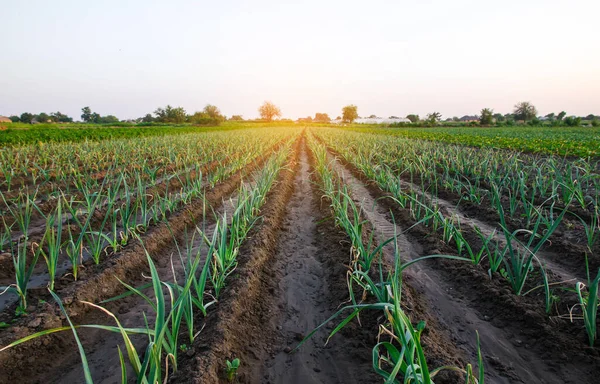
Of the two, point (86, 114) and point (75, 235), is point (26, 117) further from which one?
point (75, 235)

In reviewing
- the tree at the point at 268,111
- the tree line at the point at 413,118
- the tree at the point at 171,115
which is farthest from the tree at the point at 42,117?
the tree at the point at 268,111

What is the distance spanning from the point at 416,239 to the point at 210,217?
3108 mm

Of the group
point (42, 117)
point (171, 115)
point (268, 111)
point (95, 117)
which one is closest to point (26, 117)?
point (42, 117)

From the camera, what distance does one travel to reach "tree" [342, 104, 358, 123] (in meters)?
105

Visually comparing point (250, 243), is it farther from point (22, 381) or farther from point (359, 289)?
point (22, 381)

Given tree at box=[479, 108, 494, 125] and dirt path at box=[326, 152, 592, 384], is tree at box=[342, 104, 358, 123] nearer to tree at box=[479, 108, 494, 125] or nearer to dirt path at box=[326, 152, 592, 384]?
tree at box=[479, 108, 494, 125]

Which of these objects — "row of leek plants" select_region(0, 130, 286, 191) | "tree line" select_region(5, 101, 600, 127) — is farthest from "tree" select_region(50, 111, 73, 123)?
"row of leek plants" select_region(0, 130, 286, 191)

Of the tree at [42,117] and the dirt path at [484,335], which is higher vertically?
the tree at [42,117]

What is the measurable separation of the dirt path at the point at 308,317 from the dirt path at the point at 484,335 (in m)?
0.74

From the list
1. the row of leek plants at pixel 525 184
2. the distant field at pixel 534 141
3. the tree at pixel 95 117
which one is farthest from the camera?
the tree at pixel 95 117

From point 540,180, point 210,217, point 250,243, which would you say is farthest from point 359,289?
point 540,180

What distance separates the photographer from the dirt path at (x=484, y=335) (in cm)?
192

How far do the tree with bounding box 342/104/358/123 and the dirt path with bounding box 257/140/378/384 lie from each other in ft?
345

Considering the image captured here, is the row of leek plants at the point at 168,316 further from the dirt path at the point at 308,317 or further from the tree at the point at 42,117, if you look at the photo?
the tree at the point at 42,117
